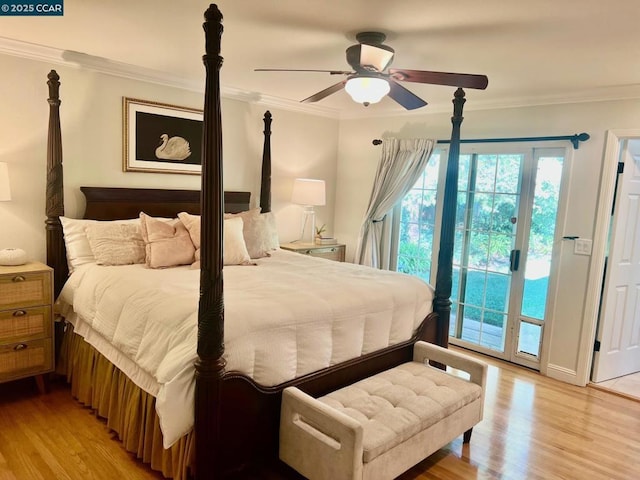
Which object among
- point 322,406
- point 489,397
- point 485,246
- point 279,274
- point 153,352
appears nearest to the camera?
point 322,406

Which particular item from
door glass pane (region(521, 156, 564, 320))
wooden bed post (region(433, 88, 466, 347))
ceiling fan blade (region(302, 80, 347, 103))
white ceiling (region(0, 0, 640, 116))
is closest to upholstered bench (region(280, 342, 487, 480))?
wooden bed post (region(433, 88, 466, 347))

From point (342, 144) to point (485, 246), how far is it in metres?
2.14

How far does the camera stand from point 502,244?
425cm

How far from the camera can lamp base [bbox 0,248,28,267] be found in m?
2.96

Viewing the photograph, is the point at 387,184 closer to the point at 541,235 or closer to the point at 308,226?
the point at 308,226

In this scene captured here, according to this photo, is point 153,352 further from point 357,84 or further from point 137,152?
point 137,152

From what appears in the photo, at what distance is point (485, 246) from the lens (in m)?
4.38

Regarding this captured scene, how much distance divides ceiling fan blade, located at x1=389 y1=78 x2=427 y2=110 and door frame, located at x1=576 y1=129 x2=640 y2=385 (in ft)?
5.81

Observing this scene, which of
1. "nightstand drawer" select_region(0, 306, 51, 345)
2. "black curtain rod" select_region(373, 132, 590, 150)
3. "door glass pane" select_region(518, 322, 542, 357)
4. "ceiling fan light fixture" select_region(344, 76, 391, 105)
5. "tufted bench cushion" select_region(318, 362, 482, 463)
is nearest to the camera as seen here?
"tufted bench cushion" select_region(318, 362, 482, 463)

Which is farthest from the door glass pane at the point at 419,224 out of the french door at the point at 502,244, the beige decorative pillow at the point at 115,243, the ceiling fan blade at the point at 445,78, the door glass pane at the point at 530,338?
the beige decorative pillow at the point at 115,243

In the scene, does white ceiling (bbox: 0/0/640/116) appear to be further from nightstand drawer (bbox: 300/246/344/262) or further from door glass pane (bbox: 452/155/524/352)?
nightstand drawer (bbox: 300/246/344/262)

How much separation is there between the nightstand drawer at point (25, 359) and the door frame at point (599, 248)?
4.08m

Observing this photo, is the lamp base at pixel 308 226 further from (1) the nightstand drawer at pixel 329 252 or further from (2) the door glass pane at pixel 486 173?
(2) the door glass pane at pixel 486 173

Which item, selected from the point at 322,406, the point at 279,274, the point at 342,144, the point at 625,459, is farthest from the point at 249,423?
the point at 342,144
